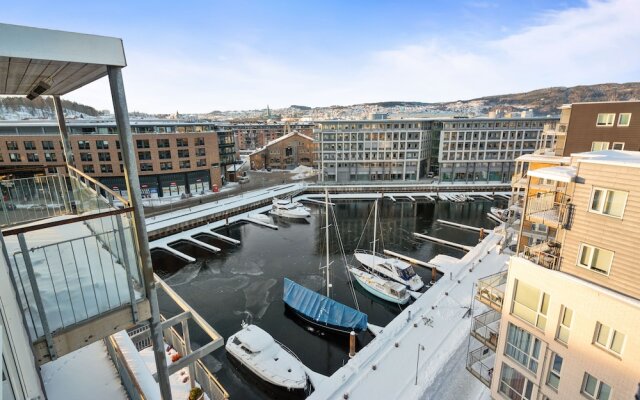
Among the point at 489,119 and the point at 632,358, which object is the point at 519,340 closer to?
the point at 632,358

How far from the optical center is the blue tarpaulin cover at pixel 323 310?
1817 centimetres

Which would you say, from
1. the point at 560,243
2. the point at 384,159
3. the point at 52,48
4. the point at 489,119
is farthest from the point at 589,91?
the point at 52,48

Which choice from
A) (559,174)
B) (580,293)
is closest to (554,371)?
(580,293)

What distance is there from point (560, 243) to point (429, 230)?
27447 mm

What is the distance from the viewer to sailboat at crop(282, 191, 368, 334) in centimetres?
1820

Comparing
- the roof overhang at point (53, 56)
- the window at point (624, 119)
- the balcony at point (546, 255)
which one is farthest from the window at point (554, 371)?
the window at point (624, 119)

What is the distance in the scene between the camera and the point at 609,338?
7680 millimetres

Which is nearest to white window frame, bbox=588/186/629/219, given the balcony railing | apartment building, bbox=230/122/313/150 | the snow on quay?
the balcony railing

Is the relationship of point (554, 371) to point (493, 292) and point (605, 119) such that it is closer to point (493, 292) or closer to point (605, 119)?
point (493, 292)

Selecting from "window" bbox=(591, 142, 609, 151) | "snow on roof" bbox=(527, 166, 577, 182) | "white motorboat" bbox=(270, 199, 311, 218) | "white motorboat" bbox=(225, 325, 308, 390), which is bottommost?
"white motorboat" bbox=(225, 325, 308, 390)

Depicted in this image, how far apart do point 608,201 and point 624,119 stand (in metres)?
12.0

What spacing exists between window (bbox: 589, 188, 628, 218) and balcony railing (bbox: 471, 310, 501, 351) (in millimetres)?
5248

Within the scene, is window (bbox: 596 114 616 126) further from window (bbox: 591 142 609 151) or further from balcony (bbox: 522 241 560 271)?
balcony (bbox: 522 241 560 271)

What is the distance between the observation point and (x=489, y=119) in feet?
185
